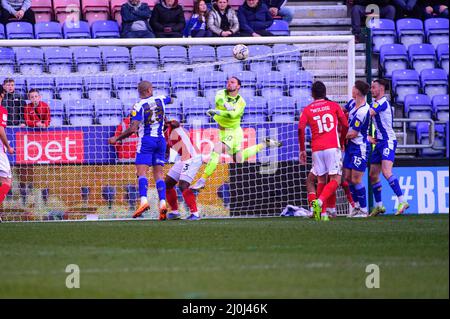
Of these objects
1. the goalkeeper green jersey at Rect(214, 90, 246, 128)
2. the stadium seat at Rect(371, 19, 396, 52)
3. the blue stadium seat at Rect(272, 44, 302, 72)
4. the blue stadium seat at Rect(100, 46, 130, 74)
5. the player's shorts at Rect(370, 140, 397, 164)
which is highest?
the stadium seat at Rect(371, 19, 396, 52)

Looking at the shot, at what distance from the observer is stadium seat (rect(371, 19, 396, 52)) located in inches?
761

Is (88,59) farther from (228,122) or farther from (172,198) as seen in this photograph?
(172,198)

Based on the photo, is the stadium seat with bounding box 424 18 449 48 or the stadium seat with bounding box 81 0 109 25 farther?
the stadium seat with bounding box 424 18 449 48

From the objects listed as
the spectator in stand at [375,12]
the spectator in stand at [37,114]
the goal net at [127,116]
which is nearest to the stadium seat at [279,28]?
the spectator in stand at [375,12]

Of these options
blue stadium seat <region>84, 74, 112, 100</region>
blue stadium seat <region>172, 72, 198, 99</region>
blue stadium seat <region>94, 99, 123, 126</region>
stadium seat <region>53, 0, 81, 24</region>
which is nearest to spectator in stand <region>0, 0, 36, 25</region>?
stadium seat <region>53, 0, 81, 24</region>

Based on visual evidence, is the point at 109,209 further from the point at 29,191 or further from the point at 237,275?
the point at 237,275

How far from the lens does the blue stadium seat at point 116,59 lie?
54.0 feet

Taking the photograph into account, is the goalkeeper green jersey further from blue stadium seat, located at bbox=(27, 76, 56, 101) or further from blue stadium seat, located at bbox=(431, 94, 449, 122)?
blue stadium seat, located at bbox=(431, 94, 449, 122)

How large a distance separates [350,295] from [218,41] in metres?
9.49

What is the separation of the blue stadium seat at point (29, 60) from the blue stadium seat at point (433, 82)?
714cm

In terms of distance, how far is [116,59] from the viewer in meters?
16.6

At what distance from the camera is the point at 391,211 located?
15797 mm

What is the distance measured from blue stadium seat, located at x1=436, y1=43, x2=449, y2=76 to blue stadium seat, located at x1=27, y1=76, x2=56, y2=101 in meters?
8.00

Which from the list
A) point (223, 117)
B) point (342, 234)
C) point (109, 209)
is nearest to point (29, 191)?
point (109, 209)
